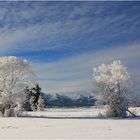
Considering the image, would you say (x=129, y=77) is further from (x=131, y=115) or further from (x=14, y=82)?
(x=14, y=82)

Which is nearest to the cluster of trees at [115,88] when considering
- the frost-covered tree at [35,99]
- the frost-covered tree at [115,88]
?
the frost-covered tree at [115,88]

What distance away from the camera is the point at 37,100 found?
3442 inches

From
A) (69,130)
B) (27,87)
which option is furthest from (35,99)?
(69,130)

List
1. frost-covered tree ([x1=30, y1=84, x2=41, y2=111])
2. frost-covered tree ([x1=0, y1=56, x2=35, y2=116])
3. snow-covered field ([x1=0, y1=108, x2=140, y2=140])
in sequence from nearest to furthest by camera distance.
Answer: snow-covered field ([x1=0, y1=108, x2=140, y2=140]), frost-covered tree ([x1=0, y1=56, x2=35, y2=116]), frost-covered tree ([x1=30, y1=84, x2=41, y2=111])

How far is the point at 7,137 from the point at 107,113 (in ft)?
81.2

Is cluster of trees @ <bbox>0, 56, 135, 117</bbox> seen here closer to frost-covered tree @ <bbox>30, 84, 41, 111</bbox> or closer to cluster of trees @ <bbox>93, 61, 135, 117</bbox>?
cluster of trees @ <bbox>93, 61, 135, 117</bbox>

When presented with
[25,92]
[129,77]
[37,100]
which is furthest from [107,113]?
[37,100]

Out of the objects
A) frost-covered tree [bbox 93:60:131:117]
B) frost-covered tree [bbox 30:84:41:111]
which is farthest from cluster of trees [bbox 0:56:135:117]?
frost-covered tree [bbox 30:84:41:111]

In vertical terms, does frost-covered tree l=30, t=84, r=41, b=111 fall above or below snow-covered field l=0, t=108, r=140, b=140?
above

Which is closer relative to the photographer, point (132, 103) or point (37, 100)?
point (132, 103)

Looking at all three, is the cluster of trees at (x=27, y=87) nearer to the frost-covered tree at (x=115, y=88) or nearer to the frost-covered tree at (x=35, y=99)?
the frost-covered tree at (x=115, y=88)

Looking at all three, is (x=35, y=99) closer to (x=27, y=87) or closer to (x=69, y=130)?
(x=27, y=87)

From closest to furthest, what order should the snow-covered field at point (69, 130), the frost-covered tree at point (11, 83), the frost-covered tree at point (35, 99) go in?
the snow-covered field at point (69, 130) < the frost-covered tree at point (11, 83) < the frost-covered tree at point (35, 99)

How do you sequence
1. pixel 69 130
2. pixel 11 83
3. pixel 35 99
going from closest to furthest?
pixel 69 130, pixel 11 83, pixel 35 99
